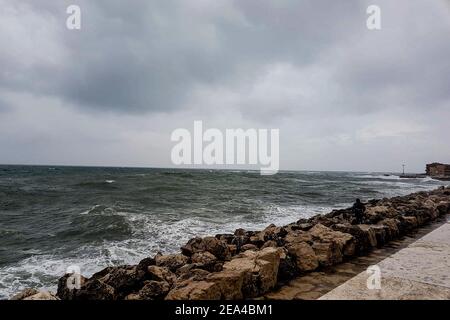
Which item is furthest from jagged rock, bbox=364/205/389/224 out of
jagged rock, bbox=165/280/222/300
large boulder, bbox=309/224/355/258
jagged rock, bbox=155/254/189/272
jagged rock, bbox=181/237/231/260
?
jagged rock, bbox=165/280/222/300

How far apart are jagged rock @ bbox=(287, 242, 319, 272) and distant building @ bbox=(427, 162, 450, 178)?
8988 cm

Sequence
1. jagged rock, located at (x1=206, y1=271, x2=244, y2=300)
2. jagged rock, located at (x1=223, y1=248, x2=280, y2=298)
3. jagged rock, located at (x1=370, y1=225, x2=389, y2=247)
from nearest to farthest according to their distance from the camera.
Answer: jagged rock, located at (x1=206, y1=271, x2=244, y2=300) < jagged rock, located at (x1=223, y1=248, x2=280, y2=298) < jagged rock, located at (x1=370, y1=225, x2=389, y2=247)

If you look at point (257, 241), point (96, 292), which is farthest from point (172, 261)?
point (257, 241)

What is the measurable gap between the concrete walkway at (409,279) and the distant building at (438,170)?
290 feet

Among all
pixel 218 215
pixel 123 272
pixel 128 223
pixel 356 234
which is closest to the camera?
pixel 123 272

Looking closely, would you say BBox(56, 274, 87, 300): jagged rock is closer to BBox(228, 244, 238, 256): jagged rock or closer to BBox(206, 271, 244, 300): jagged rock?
BBox(206, 271, 244, 300): jagged rock

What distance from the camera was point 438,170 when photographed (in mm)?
85250

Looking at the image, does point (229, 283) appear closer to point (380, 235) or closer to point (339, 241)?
point (339, 241)

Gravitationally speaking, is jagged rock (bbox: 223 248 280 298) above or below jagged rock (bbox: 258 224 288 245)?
above

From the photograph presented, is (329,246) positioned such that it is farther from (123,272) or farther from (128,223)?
(128,223)

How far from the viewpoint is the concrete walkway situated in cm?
355
